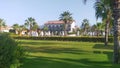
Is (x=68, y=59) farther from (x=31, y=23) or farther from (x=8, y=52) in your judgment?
(x=31, y=23)

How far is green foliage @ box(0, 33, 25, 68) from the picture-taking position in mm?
13688

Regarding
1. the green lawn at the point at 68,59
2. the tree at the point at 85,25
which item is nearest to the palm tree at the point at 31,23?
the tree at the point at 85,25

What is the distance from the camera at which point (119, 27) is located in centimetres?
2111

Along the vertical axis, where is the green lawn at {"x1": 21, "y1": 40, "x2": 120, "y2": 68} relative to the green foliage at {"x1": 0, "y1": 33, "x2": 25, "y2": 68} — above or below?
below

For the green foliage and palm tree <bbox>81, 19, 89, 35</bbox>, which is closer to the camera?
the green foliage

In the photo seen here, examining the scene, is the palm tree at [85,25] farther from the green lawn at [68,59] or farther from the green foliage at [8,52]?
the green foliage at [8,52]

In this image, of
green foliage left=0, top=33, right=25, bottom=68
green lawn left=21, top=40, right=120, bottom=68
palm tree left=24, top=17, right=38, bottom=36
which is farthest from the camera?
palm tree left=24, top=17, right=38, bottom=36

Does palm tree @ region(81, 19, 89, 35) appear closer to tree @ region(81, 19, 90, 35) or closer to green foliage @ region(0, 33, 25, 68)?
tree @ region(81, 19, 90, 35)

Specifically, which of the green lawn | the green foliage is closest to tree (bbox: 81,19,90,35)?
the green lawn

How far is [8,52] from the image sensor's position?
1391 centimetres

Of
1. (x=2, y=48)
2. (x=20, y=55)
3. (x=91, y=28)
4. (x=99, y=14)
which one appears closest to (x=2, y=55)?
(x=2, y=48)

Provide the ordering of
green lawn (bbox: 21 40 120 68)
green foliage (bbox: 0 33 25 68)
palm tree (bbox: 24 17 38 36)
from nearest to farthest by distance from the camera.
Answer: green foliage (bbox: 0 33 25 68) < green lawn (bbox: 21 40 120 68) < palm tree (bbox: 24 17 38 36)

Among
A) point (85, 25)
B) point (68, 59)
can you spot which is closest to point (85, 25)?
point (85, 25)

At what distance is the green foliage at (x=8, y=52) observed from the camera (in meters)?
13.7
